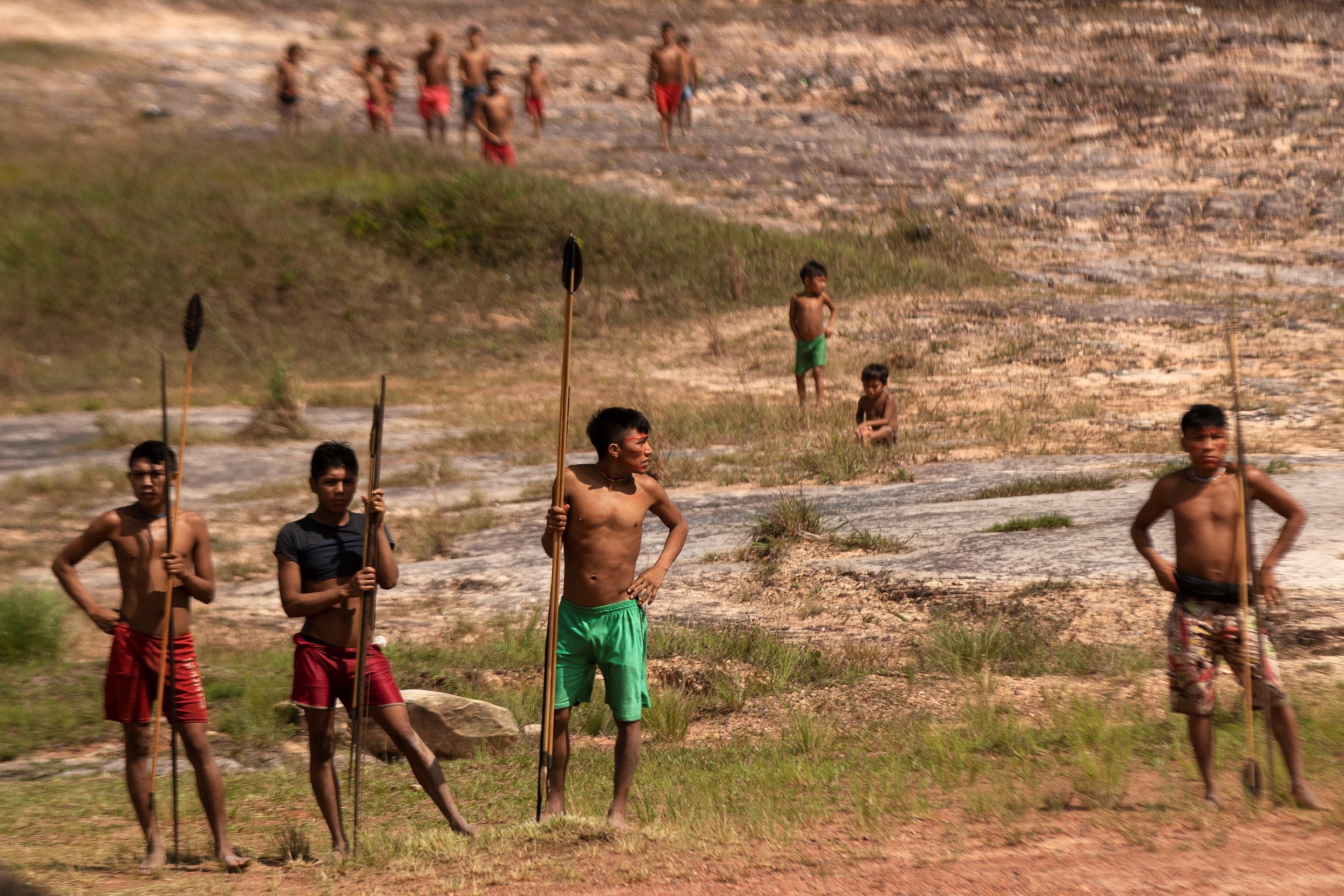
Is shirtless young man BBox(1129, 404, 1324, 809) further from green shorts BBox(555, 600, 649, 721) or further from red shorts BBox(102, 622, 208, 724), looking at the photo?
red shorts BBox(102, 622, 208, 724)

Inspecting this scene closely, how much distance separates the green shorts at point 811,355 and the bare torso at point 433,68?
12.5 meters

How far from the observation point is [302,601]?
482cm

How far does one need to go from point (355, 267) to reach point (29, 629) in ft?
40.4

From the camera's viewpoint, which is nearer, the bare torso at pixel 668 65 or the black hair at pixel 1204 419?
the black hair at pixel 1204 419

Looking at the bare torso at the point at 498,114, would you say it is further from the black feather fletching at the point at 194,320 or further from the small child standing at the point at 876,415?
the black feather fletching at the point at 194,320

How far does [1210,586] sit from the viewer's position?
16.2ft

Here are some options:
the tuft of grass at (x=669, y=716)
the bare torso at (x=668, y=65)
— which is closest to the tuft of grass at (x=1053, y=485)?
the tuft of grass at (x=669, y=716)

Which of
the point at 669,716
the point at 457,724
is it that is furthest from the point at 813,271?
the point at 457,724

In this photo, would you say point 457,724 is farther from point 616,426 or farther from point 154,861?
point 616,426

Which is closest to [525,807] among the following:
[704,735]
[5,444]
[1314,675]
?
[704,735]

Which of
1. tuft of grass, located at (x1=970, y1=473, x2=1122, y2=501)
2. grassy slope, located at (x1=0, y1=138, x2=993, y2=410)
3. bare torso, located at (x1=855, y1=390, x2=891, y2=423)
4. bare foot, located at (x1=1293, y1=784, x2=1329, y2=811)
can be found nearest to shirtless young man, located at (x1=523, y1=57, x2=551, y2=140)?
grassy slope, located at (x1=0, y1=138, x2=993, y2=410)

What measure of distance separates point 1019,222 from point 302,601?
1754 cm

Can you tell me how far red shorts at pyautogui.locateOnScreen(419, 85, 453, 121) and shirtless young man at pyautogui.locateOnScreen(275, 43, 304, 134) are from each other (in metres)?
2.41

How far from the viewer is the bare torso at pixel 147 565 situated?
500 centimetres
